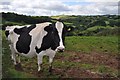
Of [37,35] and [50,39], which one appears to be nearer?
[50,39]

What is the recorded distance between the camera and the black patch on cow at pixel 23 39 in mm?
10991

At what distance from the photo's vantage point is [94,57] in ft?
50.1

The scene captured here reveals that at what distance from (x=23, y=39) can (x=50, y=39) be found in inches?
59.1

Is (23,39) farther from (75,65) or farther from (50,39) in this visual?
(75,65)

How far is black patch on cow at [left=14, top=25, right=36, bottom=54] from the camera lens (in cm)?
1099

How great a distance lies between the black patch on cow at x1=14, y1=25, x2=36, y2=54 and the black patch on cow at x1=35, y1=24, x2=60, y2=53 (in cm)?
70

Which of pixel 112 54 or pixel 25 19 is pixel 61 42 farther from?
pixel 25 19

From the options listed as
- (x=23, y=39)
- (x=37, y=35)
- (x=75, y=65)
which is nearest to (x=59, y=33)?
(x=37, y=35)

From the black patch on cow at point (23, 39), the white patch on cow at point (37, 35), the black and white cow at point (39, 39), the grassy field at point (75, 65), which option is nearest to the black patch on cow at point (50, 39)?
the black and white cow at point (39, 39)

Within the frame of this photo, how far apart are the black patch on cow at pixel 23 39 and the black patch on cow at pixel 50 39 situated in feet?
2.29

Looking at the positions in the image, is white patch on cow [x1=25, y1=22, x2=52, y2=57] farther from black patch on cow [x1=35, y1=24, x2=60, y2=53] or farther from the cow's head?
the cow's head

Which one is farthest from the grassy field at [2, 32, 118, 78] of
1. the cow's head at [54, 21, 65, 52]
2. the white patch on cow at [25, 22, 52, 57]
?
the cow's head at [54, 21, 65, 52]

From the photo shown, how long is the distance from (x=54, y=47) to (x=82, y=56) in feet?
17.4

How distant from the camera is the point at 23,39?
11.3 m
